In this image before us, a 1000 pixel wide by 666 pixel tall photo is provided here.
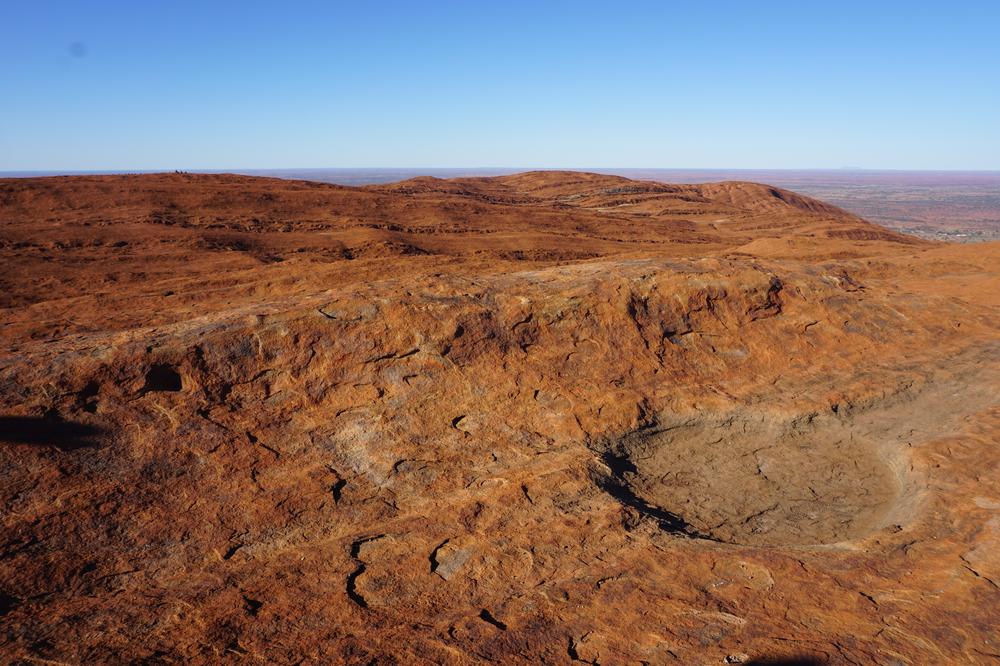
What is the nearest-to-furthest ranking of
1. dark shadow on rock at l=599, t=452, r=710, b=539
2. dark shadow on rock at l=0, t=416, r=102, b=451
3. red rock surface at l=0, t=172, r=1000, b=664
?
red rock surface at l=0, t=172, r=1000, b=664 < dark shadow on rock at l=0, t=416, r=102, b=451 < dark shadow on rock at l=599, t=452, r=710, b=539

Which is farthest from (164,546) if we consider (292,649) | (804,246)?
(804,246)

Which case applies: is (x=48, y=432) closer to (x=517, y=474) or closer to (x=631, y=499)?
(x=517, y=474)

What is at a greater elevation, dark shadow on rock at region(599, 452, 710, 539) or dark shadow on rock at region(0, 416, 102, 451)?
dark shadow on rock at region(0, 416, 102, 451)

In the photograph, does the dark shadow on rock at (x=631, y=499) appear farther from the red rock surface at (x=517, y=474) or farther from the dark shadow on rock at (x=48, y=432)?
the dark shadow on rock at (x=48, y=432)

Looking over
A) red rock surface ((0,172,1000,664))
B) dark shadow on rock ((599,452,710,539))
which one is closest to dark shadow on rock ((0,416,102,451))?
red rock surface ((0,172,1000,664))

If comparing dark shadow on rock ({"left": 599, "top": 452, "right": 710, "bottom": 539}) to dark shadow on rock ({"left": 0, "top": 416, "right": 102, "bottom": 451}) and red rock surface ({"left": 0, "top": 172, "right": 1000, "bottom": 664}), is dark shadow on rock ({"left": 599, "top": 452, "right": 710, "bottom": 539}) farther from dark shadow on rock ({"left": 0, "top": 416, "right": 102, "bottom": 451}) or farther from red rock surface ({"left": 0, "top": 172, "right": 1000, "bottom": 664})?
dark shadow on rock ({"left": 0, "top": 416, "right": 102, "bottom": 451})

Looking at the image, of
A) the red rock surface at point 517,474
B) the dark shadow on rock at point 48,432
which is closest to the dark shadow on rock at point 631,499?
the red rock surface at point 517,474

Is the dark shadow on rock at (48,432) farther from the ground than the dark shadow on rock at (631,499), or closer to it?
farther from the ground

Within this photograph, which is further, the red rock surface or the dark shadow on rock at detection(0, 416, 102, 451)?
the dark shadow on rock at detection(0, 416, 102, 451)
